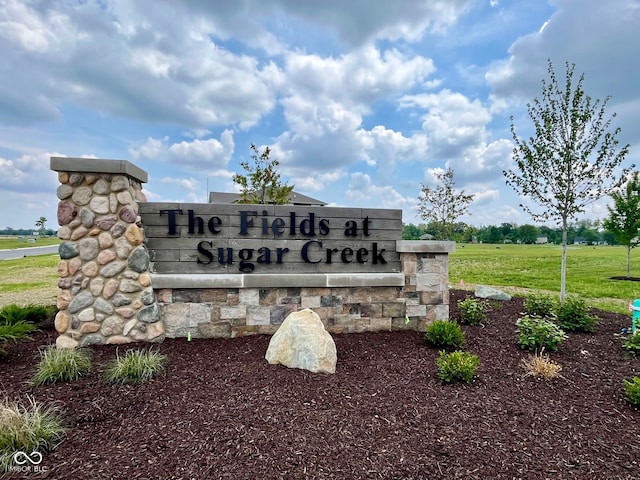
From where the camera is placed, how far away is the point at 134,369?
387 cm

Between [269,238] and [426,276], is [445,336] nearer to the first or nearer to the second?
[426,276]

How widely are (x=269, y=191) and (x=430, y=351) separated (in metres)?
9.35

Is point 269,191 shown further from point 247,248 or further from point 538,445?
point 538,445

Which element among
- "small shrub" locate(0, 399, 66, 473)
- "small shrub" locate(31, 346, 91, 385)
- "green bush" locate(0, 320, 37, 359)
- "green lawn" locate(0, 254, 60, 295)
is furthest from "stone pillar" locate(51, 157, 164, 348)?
"green lawn" locate(0, 254, 60, 295)

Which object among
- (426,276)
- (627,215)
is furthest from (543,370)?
(627,215)

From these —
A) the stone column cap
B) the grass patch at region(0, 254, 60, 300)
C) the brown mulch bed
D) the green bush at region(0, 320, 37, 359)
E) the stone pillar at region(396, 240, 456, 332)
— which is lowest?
the brown mulch bed

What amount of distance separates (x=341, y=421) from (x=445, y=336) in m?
2.41

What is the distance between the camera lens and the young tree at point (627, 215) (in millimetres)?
13320

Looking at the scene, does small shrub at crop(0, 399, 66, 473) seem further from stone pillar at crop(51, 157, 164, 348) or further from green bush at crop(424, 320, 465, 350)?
green bush at crop(424, 320, 465, 350)

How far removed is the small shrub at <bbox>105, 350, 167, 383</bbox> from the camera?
3.80 meters

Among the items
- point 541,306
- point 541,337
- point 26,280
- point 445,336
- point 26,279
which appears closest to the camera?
point 445,336

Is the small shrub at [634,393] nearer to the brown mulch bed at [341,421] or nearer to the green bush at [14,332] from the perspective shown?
the brown mulch bed at [341,421]

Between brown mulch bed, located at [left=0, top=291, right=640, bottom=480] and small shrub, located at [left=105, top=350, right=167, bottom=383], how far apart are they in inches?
4.8

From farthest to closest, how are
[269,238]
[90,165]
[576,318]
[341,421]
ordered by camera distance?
[576,318]
[269,238]
[90,165]
[341,421]
